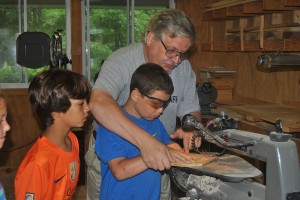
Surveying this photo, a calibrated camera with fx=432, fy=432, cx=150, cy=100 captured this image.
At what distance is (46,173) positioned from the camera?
178 cm

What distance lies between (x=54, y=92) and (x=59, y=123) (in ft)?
0.48

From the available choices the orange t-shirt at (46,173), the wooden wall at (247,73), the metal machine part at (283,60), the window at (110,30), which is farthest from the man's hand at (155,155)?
the window at (110,30)

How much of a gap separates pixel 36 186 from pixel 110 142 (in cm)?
35

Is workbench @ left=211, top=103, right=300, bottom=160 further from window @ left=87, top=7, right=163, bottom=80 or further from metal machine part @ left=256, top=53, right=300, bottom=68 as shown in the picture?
window @ left=87, top=7, right=163, bottom=80

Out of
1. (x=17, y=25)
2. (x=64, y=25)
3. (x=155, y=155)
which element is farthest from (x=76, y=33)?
(x=155, y=155)

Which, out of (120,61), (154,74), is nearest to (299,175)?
(154,74)

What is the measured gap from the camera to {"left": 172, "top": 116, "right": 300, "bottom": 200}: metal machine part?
1.22m

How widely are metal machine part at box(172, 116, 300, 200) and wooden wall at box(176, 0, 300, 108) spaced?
1901 millimetres

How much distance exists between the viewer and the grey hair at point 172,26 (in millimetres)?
1808

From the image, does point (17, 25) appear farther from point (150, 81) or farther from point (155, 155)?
point (155, 155)

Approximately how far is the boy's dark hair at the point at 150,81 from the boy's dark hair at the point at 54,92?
400 mm

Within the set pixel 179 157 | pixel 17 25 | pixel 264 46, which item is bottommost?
pixel 179 157

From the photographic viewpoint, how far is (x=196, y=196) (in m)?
1.54

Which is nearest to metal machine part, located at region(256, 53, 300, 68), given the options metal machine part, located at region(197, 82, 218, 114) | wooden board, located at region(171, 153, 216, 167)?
wooden board, located at region(171, 153, 216, 167)
